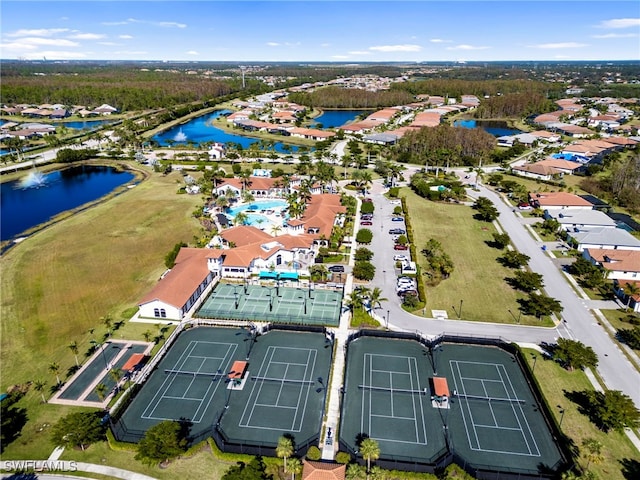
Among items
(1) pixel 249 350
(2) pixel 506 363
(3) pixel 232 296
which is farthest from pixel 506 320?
(3) pixel 232 296

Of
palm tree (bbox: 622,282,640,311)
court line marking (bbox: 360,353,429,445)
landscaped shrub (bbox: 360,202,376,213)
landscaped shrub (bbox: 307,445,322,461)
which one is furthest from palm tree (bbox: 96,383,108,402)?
palm tree (bbox: 622,282,640,311)

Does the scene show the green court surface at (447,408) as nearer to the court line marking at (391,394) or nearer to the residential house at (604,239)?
the court line marking at (391,394)

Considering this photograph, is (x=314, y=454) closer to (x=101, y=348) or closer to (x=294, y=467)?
(x=294, y=467)

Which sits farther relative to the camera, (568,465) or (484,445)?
(484,445)

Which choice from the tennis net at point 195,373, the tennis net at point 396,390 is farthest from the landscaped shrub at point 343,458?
the tennis net at point 195,373

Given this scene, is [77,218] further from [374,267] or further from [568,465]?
[568,465]

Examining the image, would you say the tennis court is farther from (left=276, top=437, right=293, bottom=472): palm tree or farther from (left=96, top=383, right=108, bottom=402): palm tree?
(left=96, top=383, right=108, bottom=402): palm tree

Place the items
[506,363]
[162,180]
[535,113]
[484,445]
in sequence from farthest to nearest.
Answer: [535,113], [162,180], [506,363], [484,445]
